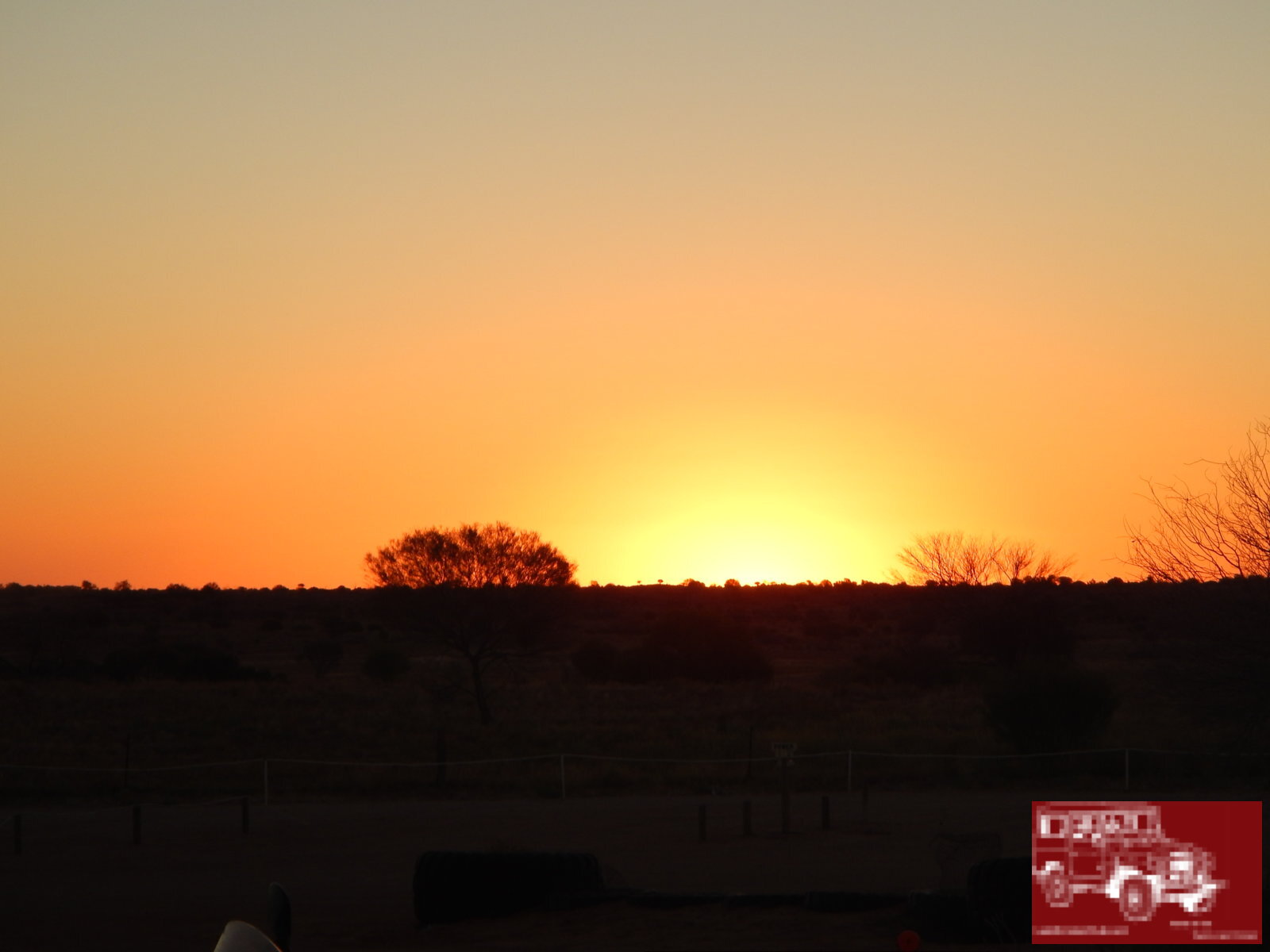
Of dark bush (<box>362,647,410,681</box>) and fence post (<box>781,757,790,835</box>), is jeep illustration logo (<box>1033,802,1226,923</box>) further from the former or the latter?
dark bush (<box>362,647,410,681</box>)

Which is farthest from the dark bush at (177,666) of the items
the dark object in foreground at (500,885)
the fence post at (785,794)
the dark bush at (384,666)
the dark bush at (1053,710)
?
the dark object in foreground at (500,885)

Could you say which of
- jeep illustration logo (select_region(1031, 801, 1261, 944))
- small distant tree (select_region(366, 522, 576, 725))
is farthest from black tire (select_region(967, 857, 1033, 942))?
small distant tree (select_region(366, 522, 576, 725))

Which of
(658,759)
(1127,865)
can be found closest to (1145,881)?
(1127,865)

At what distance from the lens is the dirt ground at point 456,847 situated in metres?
12.5

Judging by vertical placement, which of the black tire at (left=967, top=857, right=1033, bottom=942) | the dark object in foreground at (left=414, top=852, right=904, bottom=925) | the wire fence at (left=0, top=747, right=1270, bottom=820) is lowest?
the wire fence at (left=0, top=747, right=1270, bottom=820)

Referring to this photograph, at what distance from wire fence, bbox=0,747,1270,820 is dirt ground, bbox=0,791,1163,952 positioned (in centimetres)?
134

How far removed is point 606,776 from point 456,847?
8197mm

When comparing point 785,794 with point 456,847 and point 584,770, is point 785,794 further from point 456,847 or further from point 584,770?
point 584,770

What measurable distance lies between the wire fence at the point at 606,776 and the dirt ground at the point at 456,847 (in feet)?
4.41

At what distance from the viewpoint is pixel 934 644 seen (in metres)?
63.2

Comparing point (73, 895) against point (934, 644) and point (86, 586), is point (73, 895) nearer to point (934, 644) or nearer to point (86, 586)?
point (934, 644)

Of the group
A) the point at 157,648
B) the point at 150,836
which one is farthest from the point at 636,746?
the point at 157,648

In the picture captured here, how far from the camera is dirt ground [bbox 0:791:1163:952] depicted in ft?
40.9

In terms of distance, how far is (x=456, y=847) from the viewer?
19688 millimetres
